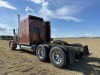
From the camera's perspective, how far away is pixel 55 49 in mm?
8469

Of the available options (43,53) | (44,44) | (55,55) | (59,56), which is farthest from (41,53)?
(59,56)

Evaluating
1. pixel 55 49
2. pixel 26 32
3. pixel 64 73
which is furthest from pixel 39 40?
pixel 64 73

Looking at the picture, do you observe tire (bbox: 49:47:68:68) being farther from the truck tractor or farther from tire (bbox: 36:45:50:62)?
tire (bbox: 36:45:50:62)

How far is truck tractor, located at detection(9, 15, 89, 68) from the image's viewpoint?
319 inches

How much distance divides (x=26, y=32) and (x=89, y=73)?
22.0 ft

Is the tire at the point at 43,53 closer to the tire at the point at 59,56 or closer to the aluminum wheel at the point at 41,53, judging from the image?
the aluminum wheel at the point at 41,53

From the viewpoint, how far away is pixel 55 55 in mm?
8578

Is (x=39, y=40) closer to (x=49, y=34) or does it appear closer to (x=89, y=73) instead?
(x=49, y=34)

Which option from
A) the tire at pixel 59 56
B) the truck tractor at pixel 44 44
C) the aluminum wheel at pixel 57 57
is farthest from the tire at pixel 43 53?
the aluminum wheel at pixel 57 57

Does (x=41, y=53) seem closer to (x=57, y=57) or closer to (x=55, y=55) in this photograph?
(x=55, y=55)

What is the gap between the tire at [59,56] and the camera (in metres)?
7.84

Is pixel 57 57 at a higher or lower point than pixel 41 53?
lower

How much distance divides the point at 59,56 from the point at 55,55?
1.08 feet

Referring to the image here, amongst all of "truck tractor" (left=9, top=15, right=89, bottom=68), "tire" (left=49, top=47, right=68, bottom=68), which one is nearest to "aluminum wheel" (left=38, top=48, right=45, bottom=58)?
"truck tractor" (left=9, top=15, right=89, bottom=68)
